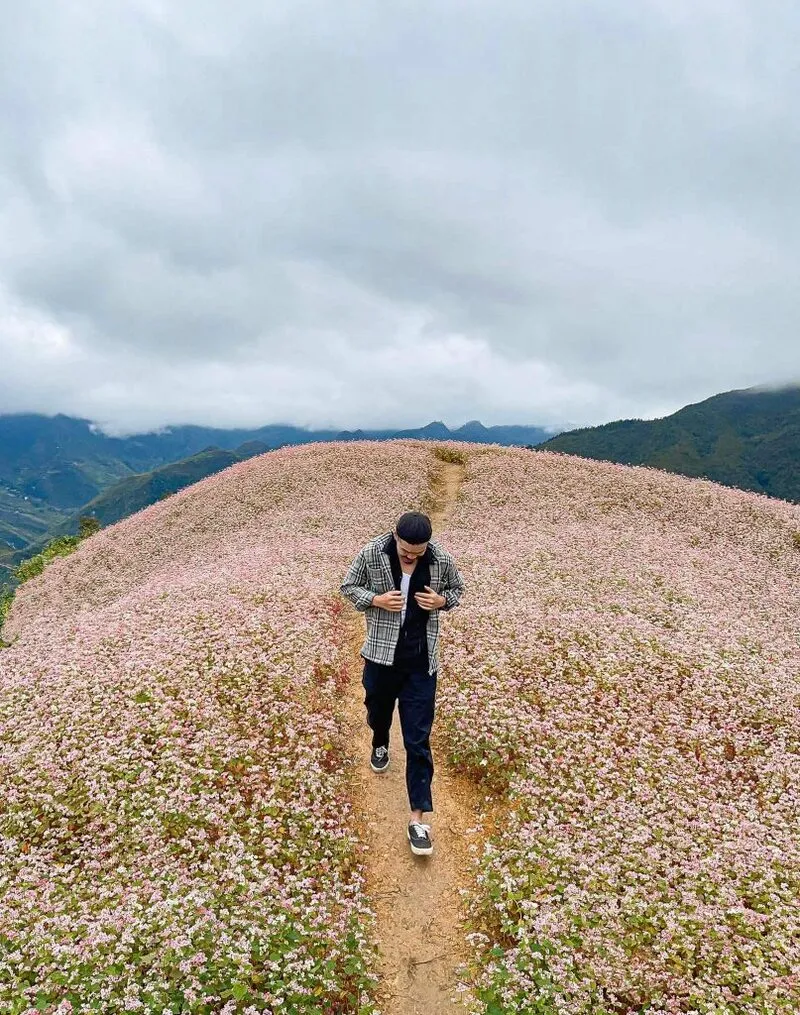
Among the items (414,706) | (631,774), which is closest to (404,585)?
(414,706)

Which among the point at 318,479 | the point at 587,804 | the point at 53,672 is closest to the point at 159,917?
the point at 587,804

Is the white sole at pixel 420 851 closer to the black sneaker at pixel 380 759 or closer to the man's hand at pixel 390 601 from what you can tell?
the black sneaker at pixel 380 759

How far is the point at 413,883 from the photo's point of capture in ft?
31.0

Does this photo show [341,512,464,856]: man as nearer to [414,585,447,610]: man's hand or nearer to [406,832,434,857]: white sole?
[414,585,447,610]: man's hand

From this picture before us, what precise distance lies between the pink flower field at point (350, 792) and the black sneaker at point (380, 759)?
592 millimetres

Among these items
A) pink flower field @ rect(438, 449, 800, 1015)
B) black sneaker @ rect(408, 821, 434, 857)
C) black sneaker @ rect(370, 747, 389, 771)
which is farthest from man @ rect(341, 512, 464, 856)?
pink flower field @ rect(438, 449, 800, 1015)

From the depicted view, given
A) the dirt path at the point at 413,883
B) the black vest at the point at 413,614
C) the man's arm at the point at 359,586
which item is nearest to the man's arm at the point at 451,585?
the black vest at the point at 413,614

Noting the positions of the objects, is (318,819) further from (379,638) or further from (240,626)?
(240,626)

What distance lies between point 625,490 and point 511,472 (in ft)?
22.7

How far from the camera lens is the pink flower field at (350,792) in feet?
23.9

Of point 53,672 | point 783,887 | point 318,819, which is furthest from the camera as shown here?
point 53,672

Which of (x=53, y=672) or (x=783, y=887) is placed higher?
(x=53, y=672)

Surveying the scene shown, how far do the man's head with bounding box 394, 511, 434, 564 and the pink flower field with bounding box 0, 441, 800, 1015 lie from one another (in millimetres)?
4896

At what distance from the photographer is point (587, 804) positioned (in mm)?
10195
